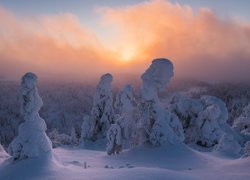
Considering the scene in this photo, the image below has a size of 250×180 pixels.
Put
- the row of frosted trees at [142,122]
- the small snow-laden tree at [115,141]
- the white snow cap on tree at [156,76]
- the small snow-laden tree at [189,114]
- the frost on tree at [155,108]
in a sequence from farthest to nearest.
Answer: the small snow-laden tree at [189,114]
the small snow-laden tree at [115,141]
the white snow cap on tree at [156,76]
the frost on tree at [155,108]
the row of frosted trees at [142,122]

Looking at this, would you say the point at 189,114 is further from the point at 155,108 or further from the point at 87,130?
the point at 155,108

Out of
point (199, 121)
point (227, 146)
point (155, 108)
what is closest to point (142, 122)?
point (155, 108)

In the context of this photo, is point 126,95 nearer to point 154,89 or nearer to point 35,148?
point 154,89

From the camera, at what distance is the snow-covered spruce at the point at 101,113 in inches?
1874

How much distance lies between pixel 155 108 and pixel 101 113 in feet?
65.1

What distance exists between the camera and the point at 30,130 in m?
19.9

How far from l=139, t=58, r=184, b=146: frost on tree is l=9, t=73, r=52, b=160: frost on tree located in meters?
11.4

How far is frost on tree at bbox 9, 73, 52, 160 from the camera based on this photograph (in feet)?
63.7

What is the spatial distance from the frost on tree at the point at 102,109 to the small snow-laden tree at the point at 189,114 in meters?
9.19

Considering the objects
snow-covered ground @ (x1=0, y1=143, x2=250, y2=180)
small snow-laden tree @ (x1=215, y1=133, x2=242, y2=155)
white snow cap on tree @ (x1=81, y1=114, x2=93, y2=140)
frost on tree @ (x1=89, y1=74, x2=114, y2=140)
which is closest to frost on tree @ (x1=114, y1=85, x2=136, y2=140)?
frost on tree @ (x1=89, y1=74, x2=114, y2=140)

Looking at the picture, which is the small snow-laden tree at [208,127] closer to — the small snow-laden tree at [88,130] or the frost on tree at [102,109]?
the frost on tree at [102,109]

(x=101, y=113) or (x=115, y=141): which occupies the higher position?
(x=101, y=113)

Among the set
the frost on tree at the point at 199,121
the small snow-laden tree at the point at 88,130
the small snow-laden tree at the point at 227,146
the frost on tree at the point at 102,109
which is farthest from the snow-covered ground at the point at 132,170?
the small snow-laden tree at the point at 88,130

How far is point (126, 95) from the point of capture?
4319 cm
